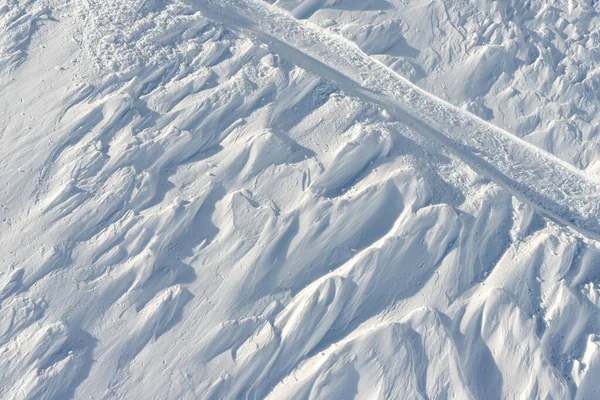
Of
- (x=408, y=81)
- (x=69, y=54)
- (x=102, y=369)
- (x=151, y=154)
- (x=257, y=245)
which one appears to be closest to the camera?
(x=102, y=369)

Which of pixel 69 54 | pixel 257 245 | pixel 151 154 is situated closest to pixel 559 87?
pixel 257 245

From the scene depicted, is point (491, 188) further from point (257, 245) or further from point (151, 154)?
point (151, 154)

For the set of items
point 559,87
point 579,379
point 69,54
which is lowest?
point 579,379

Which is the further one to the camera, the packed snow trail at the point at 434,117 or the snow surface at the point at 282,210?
the packed snow trail at the point at 434,117

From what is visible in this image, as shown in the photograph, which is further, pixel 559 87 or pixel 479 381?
pixel 559 87
